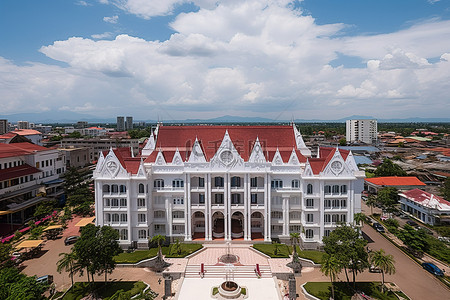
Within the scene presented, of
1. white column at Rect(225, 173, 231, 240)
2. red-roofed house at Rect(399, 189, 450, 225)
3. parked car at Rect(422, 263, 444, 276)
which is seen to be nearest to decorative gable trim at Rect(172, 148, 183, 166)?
white column at Rect(225, 173, 231, 240)

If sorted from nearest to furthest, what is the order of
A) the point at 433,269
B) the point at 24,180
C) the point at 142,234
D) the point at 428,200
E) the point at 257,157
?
1. the point at 433,269
2. the point at 142,234
3. the point at 257,157
4. the point at 428,200
5. the point at 24,180

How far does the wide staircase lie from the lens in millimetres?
35344

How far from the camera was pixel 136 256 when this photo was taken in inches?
1556

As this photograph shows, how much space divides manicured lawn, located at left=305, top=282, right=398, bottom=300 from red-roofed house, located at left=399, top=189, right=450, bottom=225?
86.3 feet

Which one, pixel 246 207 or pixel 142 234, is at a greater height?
pixel 246 207

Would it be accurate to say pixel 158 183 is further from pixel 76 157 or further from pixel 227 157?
pixel 76 157

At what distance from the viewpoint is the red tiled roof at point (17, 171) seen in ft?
175

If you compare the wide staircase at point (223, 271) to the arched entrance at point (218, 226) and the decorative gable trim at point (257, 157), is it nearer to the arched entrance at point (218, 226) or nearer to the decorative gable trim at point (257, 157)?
the arched entrance at point (218, 226)

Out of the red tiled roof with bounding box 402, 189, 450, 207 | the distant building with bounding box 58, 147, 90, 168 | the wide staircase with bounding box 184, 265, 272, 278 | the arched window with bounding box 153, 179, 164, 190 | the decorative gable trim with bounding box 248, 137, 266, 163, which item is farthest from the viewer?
the distant building with bounding box 58, 147, 90, 168

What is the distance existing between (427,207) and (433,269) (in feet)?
65.3

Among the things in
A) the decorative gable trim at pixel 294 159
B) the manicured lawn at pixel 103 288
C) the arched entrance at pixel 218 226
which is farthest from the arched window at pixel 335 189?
the manicured lawn at pixel 103 288

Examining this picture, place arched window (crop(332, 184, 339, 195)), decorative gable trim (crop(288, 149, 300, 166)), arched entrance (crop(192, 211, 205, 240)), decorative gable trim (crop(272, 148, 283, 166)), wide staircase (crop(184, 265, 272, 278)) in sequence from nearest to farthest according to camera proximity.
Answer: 1. wide staircase (crop(184, 265, 272, 278))
2. arched window (crop(332, 184, 339, 195))
3. decorative gable trim (crop(288, 149, 300, 166))
4. decorative gable trim (crop(272, 148, 283, 166))
5. arched entrance (crop(192, 211, 205, 240))

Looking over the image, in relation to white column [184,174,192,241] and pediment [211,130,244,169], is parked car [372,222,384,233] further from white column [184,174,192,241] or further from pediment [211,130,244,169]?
white column [184,174,192,241]

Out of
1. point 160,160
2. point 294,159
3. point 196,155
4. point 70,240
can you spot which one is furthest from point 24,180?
point 294,159
